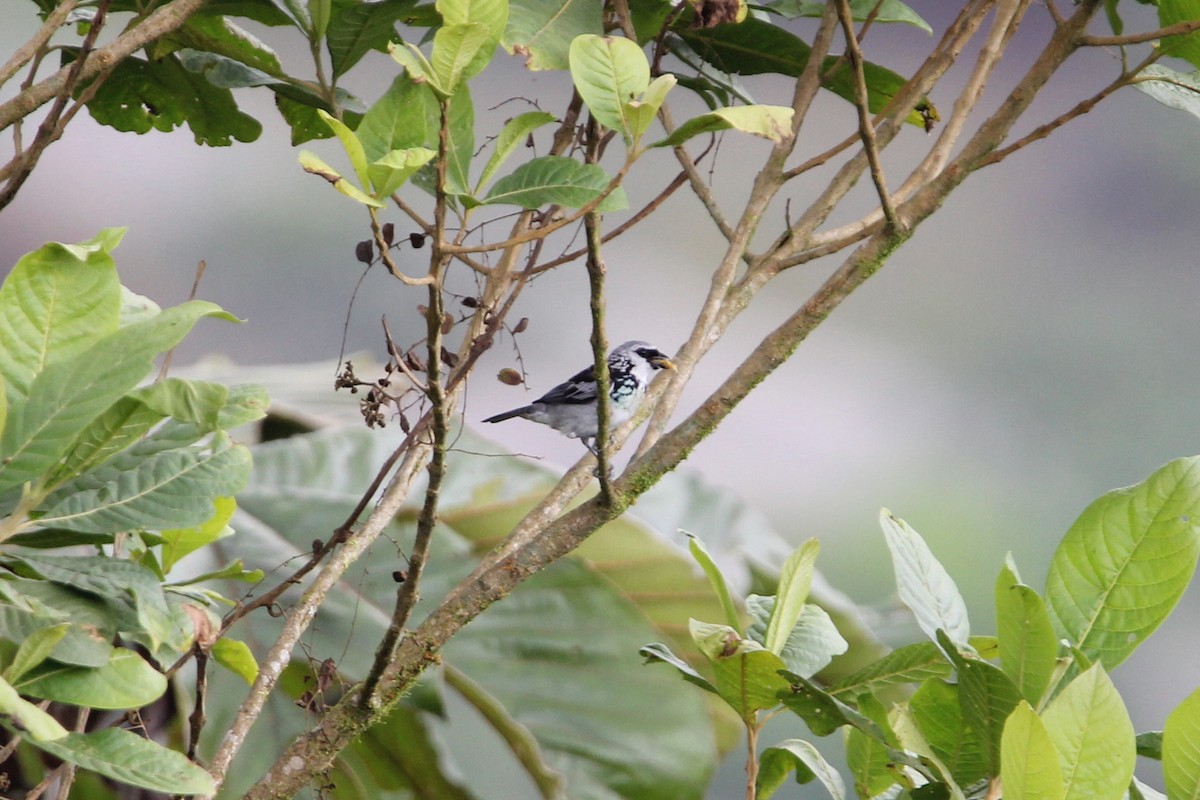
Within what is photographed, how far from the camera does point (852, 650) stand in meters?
1.49

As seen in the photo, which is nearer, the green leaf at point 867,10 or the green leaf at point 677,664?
the green leaf at point 677,664

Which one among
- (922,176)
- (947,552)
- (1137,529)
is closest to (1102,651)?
(1137,529)

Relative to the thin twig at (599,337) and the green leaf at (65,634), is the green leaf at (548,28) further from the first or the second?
the green leaf at (65,634)

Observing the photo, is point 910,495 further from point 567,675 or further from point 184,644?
point 184,644

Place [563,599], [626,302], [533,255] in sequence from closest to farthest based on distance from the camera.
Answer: [533,255] < [563,599] < [626,302]

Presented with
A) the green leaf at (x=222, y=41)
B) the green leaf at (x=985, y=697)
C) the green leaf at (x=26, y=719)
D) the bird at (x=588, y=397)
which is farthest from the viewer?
the bird at (x=588, y=397)

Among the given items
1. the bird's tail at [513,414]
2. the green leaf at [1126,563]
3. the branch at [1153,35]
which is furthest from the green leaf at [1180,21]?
the bird's tail at [513,414]

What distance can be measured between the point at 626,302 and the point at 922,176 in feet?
4.44

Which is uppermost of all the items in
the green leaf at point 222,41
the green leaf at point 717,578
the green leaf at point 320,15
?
the green leaf at point 320,15

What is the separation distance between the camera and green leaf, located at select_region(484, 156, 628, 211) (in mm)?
583

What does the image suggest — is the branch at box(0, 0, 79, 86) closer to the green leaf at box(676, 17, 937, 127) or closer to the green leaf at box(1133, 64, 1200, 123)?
the green leaf at box(676, 17, 937, 127)

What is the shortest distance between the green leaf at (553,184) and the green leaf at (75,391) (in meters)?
0.17

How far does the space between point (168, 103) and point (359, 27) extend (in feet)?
1.04

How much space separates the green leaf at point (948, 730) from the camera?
683mm
